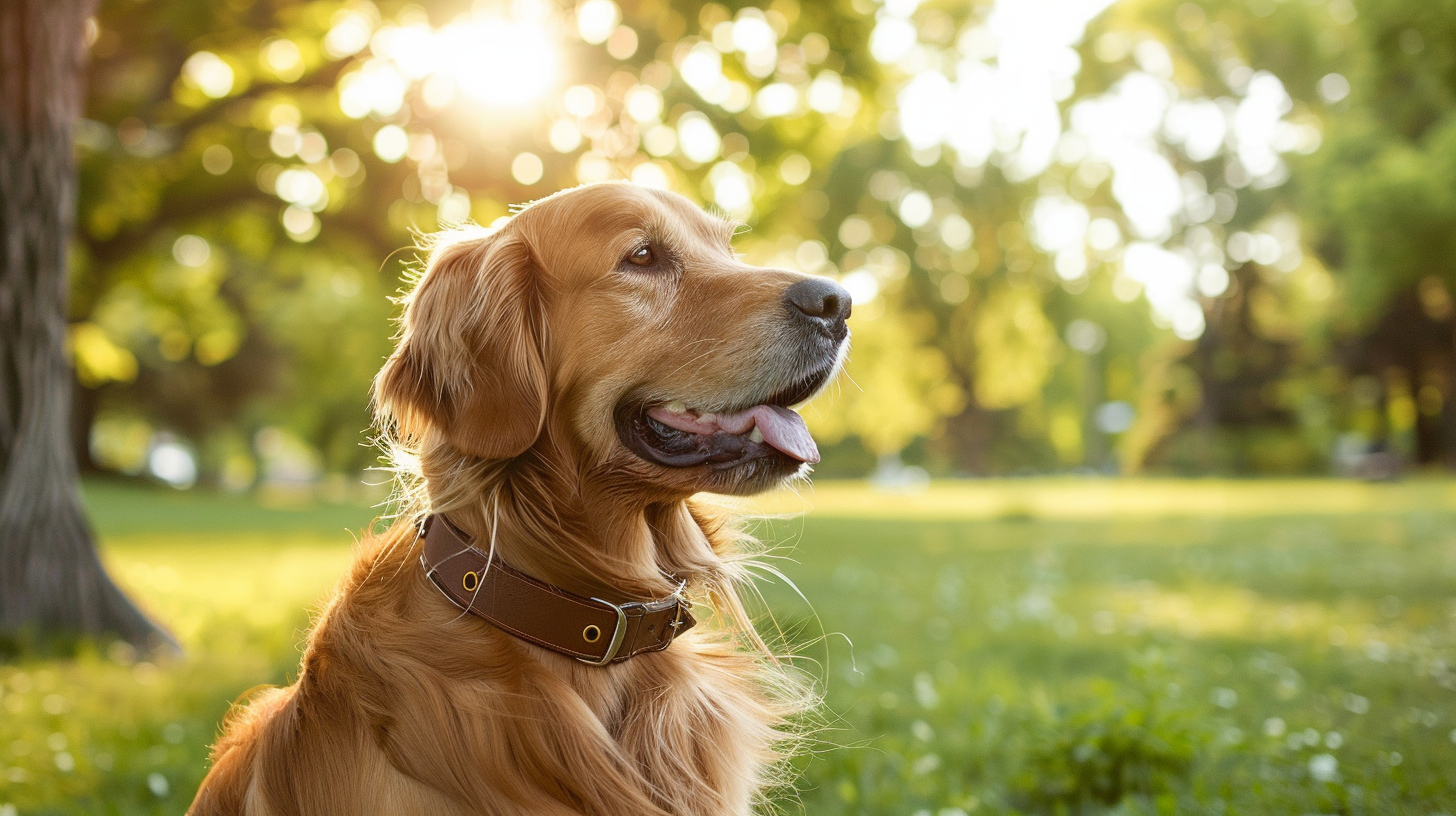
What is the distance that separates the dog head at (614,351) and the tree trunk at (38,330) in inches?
192

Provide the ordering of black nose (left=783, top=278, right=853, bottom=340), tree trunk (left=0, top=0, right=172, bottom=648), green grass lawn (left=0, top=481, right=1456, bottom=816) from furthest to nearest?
tree trunk (left=0, top=0, right=172, bottom=648) < green grass lawn (left=0, top=481, right=1456, bottom=816) < black nose (left=783, top=278, right=853, bottom=340)

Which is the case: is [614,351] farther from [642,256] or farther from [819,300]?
[819,300]

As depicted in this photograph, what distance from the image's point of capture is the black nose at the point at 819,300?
2.67m

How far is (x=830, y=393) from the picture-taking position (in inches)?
125

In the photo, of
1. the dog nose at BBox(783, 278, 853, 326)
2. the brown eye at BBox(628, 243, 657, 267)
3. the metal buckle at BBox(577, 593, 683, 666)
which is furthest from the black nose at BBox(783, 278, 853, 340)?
the metal buckle at BBox(577, 593, 683, 666)

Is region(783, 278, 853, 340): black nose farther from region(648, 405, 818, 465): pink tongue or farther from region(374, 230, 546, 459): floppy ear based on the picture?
region(374, 230, 546, 459): floppy ear

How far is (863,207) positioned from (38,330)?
1076 inches

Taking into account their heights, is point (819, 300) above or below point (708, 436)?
above

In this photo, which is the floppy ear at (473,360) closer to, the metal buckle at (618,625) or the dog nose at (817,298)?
the metal buckle at (618,625)

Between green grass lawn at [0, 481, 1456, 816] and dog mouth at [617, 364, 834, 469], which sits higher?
dog mouth at [617, 364, 834, 469]

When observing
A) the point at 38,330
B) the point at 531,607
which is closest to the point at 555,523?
the point at 531,607

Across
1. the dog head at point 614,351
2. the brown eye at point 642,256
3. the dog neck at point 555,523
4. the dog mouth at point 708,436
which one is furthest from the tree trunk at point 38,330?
the dog mouth at point 708,436

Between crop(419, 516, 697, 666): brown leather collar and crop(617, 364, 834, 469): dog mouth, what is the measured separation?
41 centimetres

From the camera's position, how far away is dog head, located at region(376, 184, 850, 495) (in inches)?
98.0
